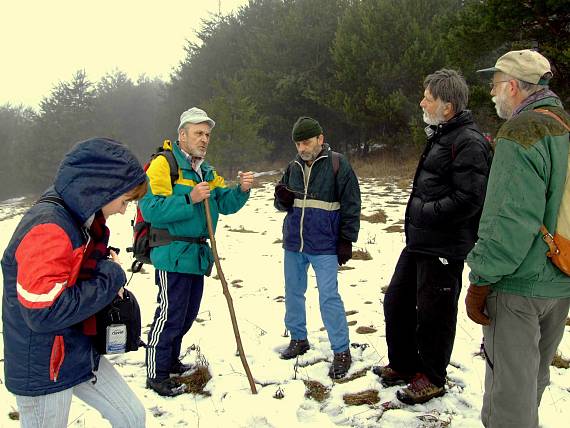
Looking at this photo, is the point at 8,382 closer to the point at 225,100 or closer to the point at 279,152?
the point at 225,100

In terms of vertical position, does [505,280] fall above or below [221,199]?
below

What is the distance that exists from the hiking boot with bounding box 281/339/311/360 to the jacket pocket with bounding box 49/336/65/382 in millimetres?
2578

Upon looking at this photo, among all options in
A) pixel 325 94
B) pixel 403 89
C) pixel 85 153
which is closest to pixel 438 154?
pixel 85 153

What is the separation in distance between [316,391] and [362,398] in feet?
1.30

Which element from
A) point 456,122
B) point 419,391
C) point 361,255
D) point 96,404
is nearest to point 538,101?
point 456,122

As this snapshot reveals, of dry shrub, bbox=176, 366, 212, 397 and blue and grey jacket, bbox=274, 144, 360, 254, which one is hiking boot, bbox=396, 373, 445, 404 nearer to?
blue and grey jacket, bbox=274, 144, 360, 254

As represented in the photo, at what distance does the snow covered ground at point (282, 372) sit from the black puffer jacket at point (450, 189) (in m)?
1.26

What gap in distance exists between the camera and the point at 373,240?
8148 millimetres

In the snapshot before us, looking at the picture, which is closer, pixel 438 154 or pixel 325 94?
pixel 438 154

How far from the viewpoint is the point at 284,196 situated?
4289mm

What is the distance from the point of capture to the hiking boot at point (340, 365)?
390 cm

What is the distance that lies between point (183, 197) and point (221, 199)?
630mm

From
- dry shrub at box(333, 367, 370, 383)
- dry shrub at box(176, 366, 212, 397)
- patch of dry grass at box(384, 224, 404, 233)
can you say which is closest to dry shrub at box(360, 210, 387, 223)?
patch of dry grass at box(384, 224, 404, 233)

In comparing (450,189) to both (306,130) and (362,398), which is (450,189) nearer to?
(306,130)
